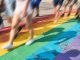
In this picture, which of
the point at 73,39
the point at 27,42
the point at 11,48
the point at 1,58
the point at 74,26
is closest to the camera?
the point at 1,58

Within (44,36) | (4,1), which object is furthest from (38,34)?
(4,1)

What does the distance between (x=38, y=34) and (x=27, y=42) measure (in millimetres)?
708

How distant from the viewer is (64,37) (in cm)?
575

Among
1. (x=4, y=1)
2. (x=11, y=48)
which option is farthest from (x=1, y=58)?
(x=4, y=1)

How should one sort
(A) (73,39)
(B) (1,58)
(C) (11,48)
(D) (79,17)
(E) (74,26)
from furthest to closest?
1. (D) (79,17)
2. (E) (74,26)
3. (A) (73,39)
4. (C) (11,48)
5. (B) (1,58)

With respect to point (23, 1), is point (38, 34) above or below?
below

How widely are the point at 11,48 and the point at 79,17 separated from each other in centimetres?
331

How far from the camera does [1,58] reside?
4.43 metres

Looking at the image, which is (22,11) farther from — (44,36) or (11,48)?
(44,36)

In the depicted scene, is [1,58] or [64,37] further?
[64,37]

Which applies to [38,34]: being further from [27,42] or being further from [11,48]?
[11,48]

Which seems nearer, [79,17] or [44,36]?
[44,36]

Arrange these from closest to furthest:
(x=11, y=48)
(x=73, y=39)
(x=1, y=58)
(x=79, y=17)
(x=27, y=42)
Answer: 1. (x=1, y=58)
2. (x=11, y=48)
3. (x=27, y=42)
4. (x=73, y=39)
5. (x=79, y=17)

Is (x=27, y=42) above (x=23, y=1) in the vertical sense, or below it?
below
